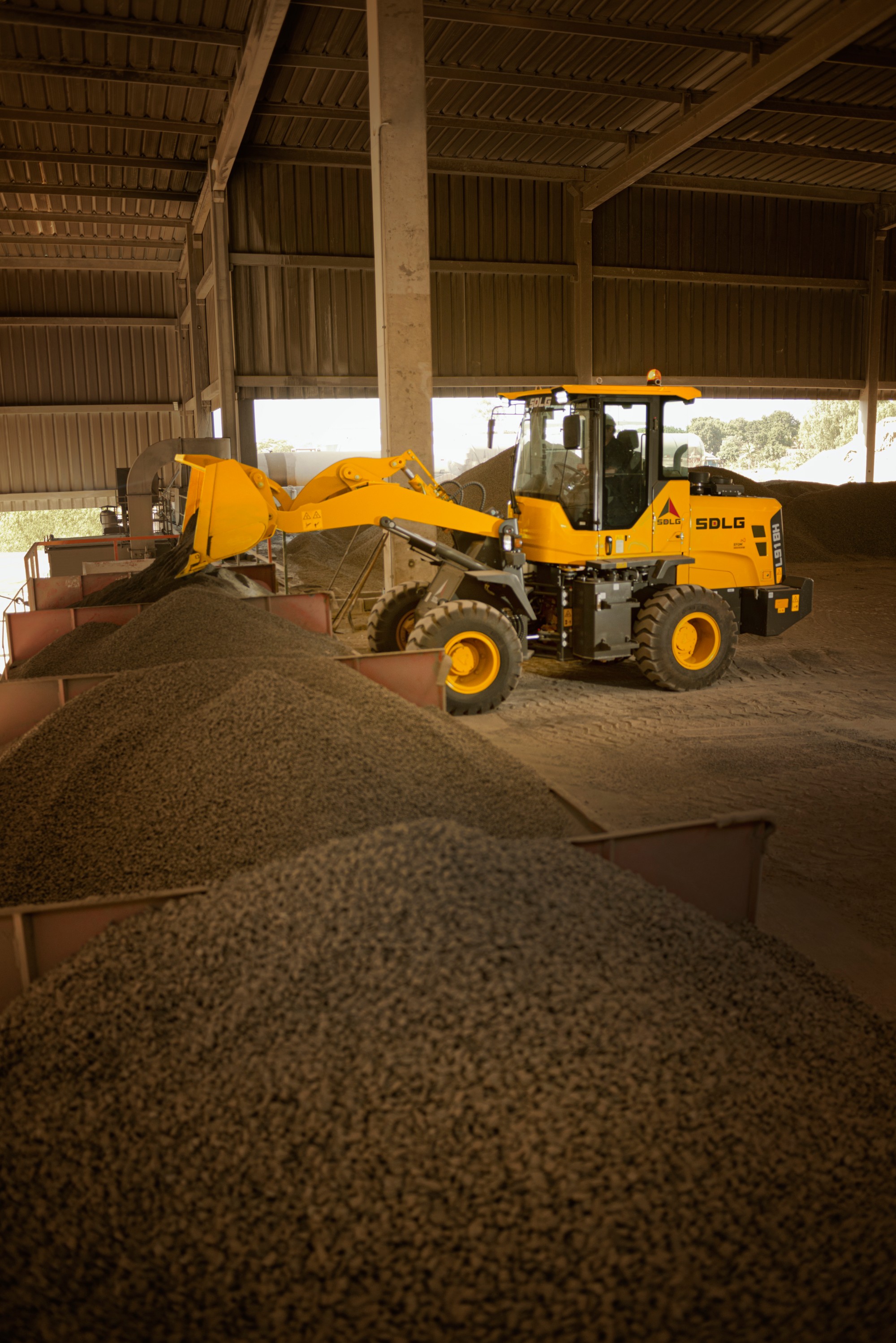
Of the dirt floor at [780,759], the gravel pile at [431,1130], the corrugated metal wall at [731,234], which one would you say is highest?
the corrugated metal wall at [731,234]

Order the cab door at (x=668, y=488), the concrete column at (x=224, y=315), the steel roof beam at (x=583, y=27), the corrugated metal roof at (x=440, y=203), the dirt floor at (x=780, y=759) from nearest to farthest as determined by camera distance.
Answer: the dirt floor at (x=780, y=759) → the cab door at (x=668, y=488) → the steel roof beam at (x=583, y=27) → the corrugated metal roof at (x=440, y=203) → the concrete column at (x=224, y=315)

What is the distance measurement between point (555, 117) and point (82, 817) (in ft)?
44.6

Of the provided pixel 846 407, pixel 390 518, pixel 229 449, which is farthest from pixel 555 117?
pixel 846 407

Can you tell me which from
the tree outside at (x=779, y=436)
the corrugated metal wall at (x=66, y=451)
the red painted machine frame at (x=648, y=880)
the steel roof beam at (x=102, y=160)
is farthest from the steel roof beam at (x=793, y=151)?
the tree outside at (x=779, y=436)

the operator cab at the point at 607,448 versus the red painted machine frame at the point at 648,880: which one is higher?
the operator cab at the point at 607,448

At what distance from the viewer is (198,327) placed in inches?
650

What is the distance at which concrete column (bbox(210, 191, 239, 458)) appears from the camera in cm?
1409

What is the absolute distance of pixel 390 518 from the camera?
7.35 m

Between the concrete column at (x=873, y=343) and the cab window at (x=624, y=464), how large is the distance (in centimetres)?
1235

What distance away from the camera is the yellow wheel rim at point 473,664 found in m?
7.21

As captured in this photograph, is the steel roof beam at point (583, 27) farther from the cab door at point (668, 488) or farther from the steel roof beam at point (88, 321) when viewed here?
the steel roof beam at point (88, 321)

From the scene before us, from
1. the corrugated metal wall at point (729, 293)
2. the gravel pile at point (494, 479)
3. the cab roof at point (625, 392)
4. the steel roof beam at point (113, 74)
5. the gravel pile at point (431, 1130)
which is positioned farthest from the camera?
the corrugated metal wall at point (729, 293)

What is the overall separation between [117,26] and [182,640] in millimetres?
8447

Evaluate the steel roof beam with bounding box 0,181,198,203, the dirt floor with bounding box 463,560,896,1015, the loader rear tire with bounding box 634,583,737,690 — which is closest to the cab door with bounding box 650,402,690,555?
the loader rear tire with bounding box 634,583,737,690
